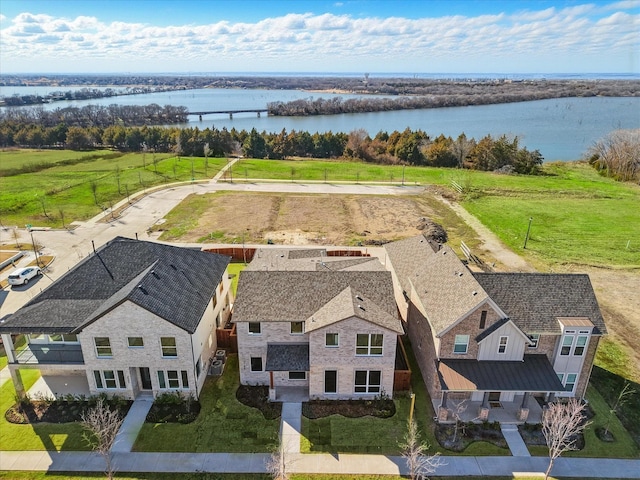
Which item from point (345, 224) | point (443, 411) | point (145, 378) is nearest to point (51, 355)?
point (145, 378)

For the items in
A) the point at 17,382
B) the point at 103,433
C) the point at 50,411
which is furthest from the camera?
the point at 17,382

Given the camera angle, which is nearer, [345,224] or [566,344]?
[566,344]

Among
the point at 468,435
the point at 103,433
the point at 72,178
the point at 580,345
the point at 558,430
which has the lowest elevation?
the point at 72,178

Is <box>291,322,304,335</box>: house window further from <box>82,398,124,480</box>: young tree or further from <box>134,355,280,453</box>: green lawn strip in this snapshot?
<box>82,398,124,480</box>: young tree

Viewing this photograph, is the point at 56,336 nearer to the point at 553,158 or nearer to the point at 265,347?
the point at 265,347

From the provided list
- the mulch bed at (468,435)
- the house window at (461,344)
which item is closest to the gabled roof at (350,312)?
the house window at (461,344)

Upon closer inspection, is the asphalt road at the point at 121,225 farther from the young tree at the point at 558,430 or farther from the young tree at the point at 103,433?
the young tree at the point at 558,430

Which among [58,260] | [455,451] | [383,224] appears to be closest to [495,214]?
[383,224]

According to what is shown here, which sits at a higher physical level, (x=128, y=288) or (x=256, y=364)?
(x=128, y=288)

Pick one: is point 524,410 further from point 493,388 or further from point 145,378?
point 145,378
